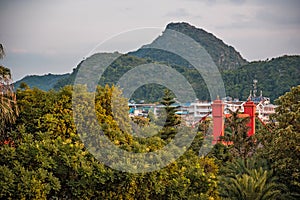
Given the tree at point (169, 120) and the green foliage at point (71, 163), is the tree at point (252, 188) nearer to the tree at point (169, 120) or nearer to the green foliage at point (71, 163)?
the green foliage at point (71, 163)

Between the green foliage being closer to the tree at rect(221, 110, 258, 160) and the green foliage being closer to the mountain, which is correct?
the tree at rect(221, 110, 258, 160)

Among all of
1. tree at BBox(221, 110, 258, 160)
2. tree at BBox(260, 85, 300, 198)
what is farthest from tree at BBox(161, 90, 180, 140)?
tree at BBox(260, 85, 300, 198)

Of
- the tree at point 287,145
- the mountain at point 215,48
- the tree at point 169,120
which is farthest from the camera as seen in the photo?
the mountain at point 215,48

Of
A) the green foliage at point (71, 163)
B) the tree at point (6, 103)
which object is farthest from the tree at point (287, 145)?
the tree at point (6, 103)

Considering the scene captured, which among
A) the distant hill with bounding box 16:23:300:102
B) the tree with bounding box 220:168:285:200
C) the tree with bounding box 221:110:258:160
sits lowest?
the tree with bounding box 220:168:285:200

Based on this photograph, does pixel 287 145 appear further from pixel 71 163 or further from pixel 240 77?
pixel 240 77

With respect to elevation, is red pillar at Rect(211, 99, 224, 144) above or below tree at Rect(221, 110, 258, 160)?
above

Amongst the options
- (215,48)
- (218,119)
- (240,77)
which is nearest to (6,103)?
(218,119)

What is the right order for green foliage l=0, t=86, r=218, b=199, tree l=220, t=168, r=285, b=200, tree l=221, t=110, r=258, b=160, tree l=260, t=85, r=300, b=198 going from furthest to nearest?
tree l=221, t=110, r=258, b=160 < tree l=260, t=85, r=300, b=198 < tree l=220, t=168, r=285, b=200 < green foliage l=0, t=86, r=218, b=199

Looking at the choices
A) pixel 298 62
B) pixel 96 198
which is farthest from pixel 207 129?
pixel 298 62

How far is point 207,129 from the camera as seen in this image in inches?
920

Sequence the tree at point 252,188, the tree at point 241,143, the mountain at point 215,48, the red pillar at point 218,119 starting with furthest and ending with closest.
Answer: the mountain at point 215,48, the red pillar at point 218,119, the tree at point 241,143, the tree at point 252,188

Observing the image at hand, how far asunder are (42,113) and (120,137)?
62.2 inches

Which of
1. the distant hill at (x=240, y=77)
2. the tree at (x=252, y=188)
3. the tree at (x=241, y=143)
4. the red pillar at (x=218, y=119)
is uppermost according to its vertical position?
the distant hill at (x=240, y=77)
